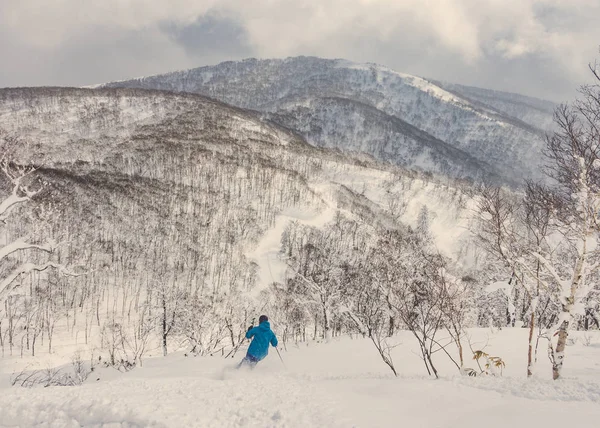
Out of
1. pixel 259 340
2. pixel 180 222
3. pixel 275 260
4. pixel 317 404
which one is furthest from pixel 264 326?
pixel 180 222

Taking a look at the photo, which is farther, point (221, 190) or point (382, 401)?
point (221, 190)

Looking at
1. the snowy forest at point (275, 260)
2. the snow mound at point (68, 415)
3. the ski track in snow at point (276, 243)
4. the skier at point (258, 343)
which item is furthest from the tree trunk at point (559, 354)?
the ski track in snow at point (276, 243)

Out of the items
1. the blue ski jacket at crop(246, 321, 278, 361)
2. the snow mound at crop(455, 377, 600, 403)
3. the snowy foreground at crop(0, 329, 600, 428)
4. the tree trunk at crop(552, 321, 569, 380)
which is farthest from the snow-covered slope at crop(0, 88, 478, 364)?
the tree trunk at crop(552, 321, 569, 380)

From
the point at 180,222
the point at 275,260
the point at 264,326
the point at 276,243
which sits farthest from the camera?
the point at 180,222

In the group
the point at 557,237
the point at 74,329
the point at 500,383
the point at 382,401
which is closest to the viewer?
the point at 382,401

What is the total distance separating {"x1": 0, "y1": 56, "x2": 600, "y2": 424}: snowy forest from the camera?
33.0ft

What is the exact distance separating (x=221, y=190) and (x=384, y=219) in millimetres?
83430

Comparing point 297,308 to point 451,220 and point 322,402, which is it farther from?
point 451,220

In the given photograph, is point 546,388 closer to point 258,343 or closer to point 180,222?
point 258,343

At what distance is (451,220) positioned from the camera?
6924 inches

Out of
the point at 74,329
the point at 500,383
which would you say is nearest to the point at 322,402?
the point at 500,383

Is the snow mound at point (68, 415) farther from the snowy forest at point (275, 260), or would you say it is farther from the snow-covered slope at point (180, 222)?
the snow-covered slope at point (180, 222)

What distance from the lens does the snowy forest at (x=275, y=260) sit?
1007 cm

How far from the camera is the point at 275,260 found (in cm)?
12488
